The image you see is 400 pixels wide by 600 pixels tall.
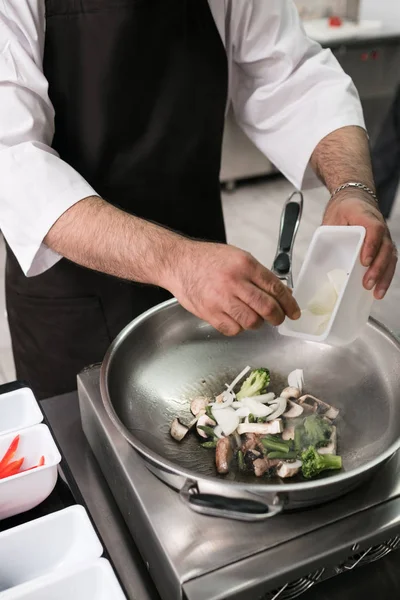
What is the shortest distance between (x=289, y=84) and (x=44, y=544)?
3.69ft

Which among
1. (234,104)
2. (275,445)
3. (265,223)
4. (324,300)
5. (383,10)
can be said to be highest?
(234,104)

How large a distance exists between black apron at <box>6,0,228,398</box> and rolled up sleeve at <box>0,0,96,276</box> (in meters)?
0.10

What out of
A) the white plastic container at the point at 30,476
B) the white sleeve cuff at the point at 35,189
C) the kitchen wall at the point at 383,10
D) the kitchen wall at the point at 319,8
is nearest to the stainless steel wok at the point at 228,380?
the white plastic container at the point at 30,476

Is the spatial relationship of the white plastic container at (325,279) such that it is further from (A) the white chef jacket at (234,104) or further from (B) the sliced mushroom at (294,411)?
(A) the white chef jacket at (234,104)

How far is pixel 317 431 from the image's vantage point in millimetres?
978

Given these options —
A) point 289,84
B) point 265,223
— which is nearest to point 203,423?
point 289,84

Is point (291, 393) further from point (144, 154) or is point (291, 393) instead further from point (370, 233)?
point (144, 154)

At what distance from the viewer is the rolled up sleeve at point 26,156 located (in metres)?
1.12

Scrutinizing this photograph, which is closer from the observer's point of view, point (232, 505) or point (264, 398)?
point (232, 505)

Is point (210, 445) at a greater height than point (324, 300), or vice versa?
point (324, 300)

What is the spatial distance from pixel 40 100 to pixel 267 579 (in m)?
0.90

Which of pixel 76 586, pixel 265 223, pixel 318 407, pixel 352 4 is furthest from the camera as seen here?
pixel 352 4

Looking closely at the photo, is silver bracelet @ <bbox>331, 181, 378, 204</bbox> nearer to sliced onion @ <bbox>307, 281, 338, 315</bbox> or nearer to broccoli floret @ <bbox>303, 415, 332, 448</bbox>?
sliced onion @ <bbox>307, 281, 338, 315</bbox>

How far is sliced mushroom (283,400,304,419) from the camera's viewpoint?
3.37 ft
